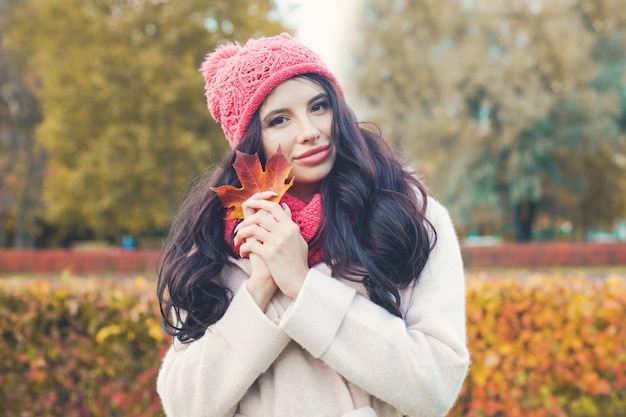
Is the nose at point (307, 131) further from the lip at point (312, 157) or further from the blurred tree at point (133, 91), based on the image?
the blurred tree at point (133, 91)

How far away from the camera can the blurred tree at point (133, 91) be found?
664 inches

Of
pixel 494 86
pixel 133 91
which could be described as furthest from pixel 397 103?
pixel 133 91

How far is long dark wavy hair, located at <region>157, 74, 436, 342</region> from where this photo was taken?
5.29 feet

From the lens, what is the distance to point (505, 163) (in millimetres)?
21812

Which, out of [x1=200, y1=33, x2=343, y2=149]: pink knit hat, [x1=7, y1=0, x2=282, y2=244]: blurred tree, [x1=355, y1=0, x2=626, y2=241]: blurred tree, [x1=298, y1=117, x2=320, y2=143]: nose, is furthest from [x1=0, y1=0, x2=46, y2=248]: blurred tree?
[x1=298, y1=117, x2=320, y2=143]: nose

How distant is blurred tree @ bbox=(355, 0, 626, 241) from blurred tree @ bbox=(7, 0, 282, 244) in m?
5.64

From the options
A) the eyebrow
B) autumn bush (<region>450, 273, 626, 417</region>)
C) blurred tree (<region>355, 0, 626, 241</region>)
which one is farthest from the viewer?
blurred tree (<region>355, 0, 626, 241</region>)

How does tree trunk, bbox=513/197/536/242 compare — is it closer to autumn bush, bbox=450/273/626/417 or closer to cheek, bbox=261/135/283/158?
autumn bush, bbox=450/273/626/417

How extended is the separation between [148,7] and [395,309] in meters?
17.4

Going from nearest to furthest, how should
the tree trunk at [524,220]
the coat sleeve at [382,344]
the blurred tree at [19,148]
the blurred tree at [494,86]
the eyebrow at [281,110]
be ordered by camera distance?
the coat sleeve at [382,344]
the eyebrow at [281,110]
the blurred tree at [494,86]
the tree trunk at [524,220]
the blurred tree at [19,148]

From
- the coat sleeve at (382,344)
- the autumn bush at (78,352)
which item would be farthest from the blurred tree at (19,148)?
the coat sleeve at (382,344)

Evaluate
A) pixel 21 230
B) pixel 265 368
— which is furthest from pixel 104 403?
pixel 21 230

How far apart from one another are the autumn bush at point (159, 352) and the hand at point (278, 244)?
8.94 feet

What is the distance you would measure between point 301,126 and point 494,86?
63.5ft
